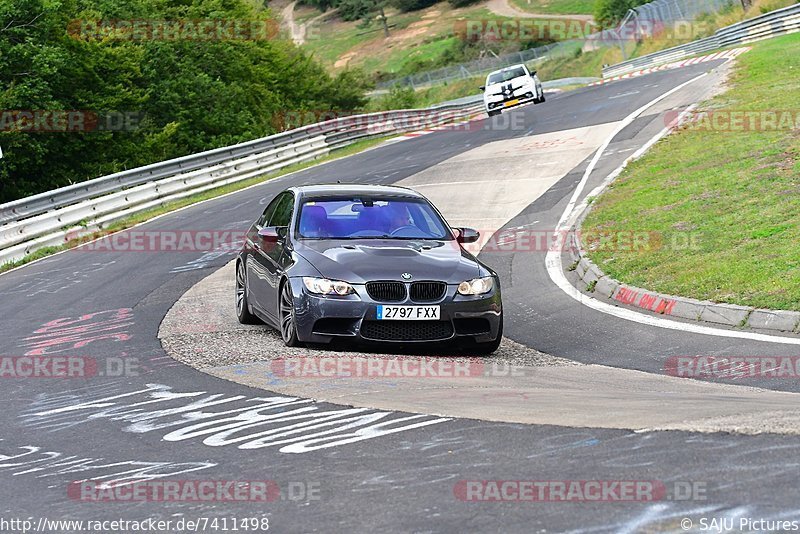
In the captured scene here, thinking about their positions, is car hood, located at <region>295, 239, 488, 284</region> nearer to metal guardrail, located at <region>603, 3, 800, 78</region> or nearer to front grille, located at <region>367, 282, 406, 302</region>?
front grille, located at <region>367, 282, 406, 302</region>

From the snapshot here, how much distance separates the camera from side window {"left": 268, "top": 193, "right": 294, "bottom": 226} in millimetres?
12039

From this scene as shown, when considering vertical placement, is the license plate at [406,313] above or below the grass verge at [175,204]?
above

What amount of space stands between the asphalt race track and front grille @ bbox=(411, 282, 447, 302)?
134 cm

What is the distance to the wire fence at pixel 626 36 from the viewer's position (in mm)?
66812

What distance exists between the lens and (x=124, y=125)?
3731 cm

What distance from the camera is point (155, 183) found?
88.8 ft

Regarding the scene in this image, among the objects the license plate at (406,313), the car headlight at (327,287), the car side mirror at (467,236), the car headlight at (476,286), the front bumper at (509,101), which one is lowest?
the front bumper at (509,101)

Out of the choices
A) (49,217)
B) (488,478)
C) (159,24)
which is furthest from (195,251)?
(159,24)

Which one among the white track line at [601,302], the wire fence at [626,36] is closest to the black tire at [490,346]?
the white track line at [601,302]

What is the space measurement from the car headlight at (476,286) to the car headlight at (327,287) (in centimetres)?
99

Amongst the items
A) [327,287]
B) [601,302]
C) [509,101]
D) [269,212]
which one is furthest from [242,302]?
[509,101]

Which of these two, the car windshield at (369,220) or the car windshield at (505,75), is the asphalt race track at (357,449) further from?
the car windshield at (505,75)

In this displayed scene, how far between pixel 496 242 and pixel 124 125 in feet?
71.0

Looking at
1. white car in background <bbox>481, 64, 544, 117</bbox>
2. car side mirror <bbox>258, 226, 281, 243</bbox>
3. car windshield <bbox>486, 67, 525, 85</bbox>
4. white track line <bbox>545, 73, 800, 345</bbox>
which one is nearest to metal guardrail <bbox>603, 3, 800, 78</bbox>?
white car in background <bbox>481, 64, 544, 117</bbox>
